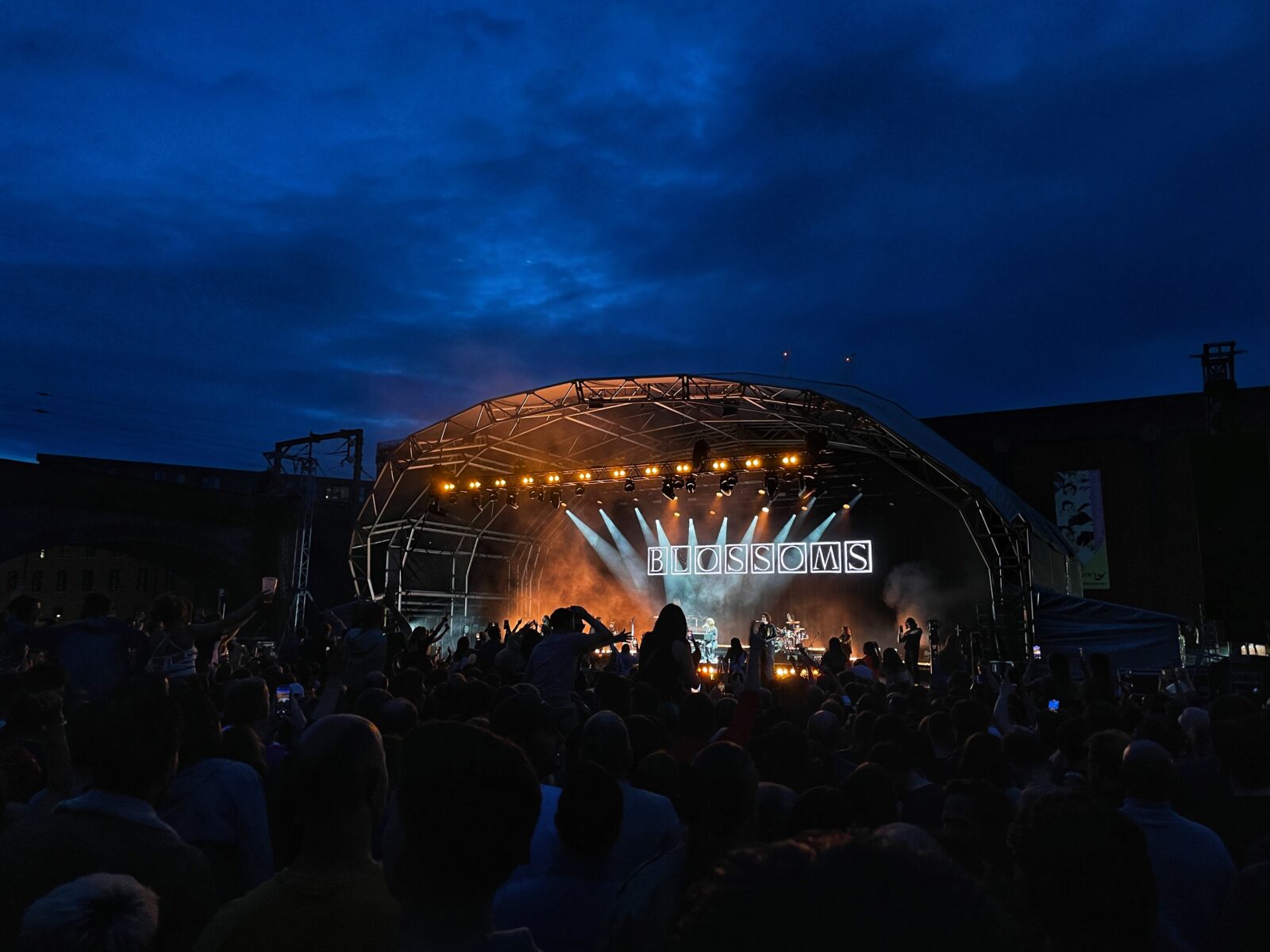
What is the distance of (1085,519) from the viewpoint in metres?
24.4

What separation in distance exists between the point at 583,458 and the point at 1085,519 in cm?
1554

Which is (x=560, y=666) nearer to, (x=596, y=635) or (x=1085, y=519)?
(x=596, y=635)

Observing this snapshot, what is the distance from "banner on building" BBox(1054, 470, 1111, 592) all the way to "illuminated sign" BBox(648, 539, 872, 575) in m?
7.28

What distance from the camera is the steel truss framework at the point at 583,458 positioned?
619 inches

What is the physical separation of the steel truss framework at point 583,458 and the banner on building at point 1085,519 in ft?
21.7

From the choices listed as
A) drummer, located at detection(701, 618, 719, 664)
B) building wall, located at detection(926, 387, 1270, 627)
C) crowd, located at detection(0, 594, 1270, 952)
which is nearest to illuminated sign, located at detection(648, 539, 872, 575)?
drummer, located at detection(701, 618, 719, 664)

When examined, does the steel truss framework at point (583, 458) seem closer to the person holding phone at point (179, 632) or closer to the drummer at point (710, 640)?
the drummer at point (710, 640)

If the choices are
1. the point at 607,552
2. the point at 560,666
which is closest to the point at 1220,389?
the point at 560,666

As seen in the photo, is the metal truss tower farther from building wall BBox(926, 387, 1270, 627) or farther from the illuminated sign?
building wall BBox(926, 387, 1270, 627)

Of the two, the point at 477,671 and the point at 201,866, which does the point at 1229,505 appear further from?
the point at 201,866

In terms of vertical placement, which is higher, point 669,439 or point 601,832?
point 669,439

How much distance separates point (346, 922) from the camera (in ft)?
5.08

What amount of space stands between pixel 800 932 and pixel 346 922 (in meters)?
1.18

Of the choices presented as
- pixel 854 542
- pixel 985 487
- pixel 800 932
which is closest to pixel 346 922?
pixel 800 932
